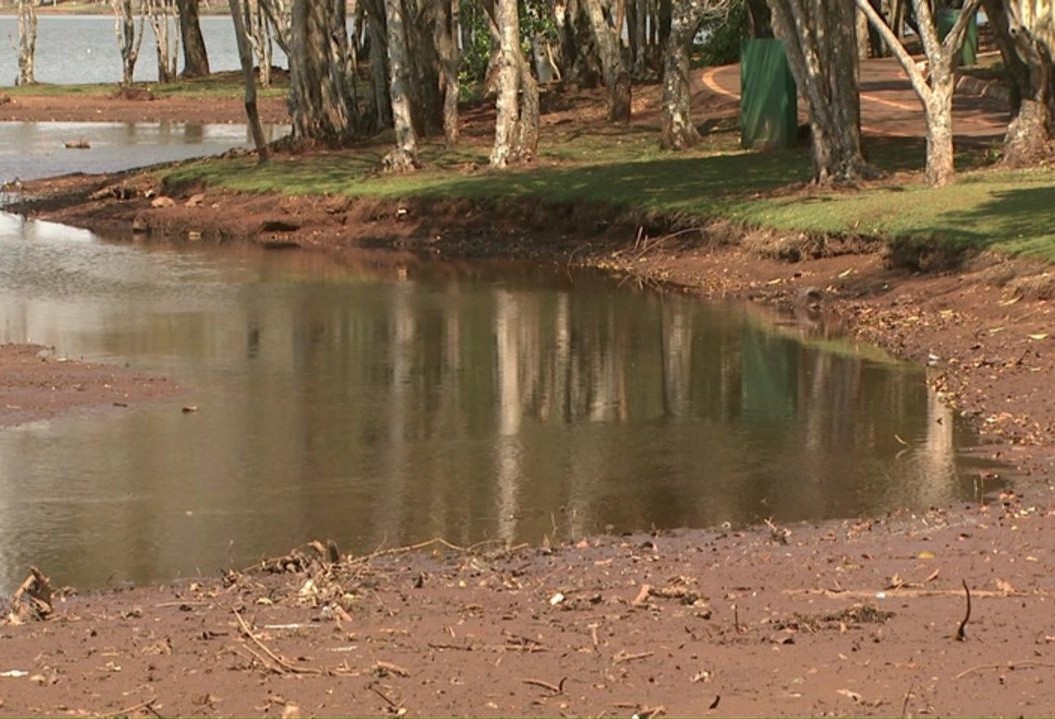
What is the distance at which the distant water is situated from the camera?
3401 inches

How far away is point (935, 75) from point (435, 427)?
10.2 metres

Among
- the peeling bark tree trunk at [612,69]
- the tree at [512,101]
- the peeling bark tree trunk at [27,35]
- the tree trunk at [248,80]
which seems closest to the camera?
the tree at [512,101]

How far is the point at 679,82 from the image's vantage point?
30.7m

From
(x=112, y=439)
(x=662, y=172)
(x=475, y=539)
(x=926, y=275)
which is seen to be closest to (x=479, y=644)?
(x=475, y=539)

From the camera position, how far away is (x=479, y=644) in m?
→ 8.22

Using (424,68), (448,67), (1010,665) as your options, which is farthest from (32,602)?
(424,68)

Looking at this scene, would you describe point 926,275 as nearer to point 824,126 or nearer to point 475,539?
point 824,126

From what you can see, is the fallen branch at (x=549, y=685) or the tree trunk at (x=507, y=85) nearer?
the fallen branch at (x=549, y=685)

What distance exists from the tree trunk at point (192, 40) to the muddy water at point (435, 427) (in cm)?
4336

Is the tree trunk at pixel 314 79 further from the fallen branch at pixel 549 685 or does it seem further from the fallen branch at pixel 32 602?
the fallen branch at pixel 549 685

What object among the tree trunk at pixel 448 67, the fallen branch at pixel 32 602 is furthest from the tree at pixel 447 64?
the fallen branch at pixel 32 602

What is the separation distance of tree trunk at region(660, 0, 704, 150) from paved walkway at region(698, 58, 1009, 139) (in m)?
2.86

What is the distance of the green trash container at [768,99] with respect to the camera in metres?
30.0

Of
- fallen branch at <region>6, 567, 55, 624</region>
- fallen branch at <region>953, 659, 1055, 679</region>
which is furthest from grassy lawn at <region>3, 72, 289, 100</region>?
fallen branch at <region>953, 659, 1055, 679</region>
